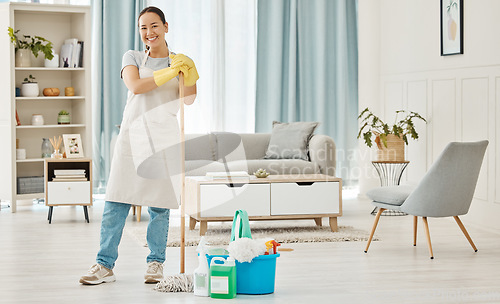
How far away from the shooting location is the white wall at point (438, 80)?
5316mm

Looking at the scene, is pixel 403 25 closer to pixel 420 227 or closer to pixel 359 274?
pixel 420 227

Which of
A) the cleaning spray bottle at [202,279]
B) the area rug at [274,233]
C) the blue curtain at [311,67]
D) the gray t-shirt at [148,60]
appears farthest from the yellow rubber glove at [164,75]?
the blue curtain at [311,67]

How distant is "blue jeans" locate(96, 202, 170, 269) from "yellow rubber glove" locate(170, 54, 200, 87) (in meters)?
0.66

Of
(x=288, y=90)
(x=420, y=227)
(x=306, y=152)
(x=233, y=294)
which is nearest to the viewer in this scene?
(x=233, y=294)

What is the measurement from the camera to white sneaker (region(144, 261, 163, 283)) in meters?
3.48

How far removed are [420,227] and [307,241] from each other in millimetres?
1112

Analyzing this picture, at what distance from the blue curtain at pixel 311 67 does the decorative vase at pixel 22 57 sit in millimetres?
2494

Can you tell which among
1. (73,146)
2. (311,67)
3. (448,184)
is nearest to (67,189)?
(73,146)

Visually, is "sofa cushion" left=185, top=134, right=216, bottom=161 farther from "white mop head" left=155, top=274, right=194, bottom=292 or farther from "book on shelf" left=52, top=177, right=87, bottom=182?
"white mop head" left=155, top=274, right=194, bottom=292

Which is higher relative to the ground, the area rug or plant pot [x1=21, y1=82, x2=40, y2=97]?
plant pot [x1=21, y1=82, x2=40, y2=97]

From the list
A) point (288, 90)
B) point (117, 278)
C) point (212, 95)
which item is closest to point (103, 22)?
point (212, 95)

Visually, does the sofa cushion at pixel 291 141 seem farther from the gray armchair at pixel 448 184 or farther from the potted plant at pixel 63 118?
the gray armchair at pixel 448 184

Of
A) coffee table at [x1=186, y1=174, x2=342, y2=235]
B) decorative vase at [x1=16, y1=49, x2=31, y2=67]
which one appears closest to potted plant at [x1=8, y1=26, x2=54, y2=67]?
decorative vase at [x1=16, y1=49, x2=31, y2=67]

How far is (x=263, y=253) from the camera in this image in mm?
3326
